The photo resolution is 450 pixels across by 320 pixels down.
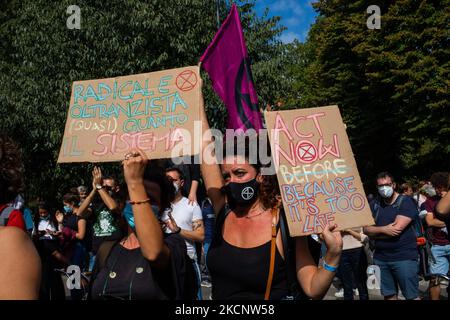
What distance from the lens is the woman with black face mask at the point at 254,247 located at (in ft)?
8.59

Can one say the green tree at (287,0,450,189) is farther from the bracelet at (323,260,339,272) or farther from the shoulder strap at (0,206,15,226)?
the shoulder strap at (0,206,15,226)

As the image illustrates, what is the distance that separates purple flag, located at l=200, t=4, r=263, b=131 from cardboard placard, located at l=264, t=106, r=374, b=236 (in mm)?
1146

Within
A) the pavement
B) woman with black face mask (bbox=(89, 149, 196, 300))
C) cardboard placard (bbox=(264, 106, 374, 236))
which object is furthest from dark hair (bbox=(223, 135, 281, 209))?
the pavement

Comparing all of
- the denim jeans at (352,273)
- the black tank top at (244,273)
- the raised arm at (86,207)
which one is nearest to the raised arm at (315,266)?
the black tank top at (244,273)

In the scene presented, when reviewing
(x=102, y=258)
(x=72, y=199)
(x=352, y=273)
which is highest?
(x=72, y=199)

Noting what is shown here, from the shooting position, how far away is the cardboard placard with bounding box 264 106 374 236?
276 centimetres

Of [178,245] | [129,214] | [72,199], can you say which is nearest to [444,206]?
[178,245]

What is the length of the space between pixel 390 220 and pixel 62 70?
1072 cm

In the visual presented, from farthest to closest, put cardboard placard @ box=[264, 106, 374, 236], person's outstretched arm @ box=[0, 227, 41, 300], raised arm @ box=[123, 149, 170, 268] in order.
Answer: cardboard placard @ box=[264, 106, 374, 236]
raised arm @ box=[123, 149, 170, 268]
person's outstretched arm @ box=[0, 227, 41, 300]

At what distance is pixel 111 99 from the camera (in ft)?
11.5

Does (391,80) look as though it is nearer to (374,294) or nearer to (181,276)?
(374,294)

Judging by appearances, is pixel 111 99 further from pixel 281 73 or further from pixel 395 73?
pixel 395 73

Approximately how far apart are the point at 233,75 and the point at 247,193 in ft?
5.84

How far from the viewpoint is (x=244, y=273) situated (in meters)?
2.73
